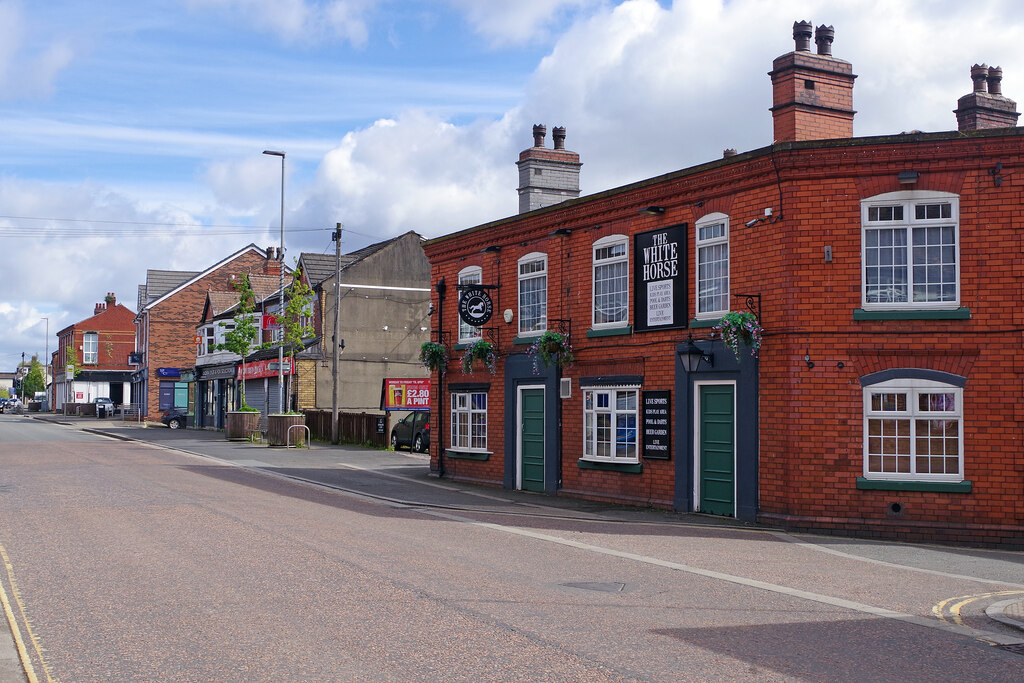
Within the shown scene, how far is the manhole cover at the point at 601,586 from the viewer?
1068cm

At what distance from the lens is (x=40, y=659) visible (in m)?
7.50

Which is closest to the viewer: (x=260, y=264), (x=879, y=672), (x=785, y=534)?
(x=879, y=672)

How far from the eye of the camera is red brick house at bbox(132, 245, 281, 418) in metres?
75.5

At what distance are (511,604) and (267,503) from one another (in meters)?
9.76

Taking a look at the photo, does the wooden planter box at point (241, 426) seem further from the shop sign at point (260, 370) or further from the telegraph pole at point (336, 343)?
the telegraph pole at point (336, 343)

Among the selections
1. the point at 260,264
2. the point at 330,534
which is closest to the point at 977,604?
the point at 330,534

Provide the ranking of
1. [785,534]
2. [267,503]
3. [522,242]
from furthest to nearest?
[522,242] < [267,503] < [785,534]

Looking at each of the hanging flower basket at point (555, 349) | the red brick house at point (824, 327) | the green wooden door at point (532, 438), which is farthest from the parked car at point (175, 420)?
the red brick house at point (824, 327)

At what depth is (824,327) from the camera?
16672mm

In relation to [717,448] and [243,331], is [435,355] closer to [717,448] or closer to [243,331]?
[717,448]

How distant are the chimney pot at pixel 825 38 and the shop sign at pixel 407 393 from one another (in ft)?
78.0

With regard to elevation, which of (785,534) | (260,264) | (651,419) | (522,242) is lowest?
(785,534)

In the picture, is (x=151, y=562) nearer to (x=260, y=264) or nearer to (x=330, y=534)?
(x=330, y=534)

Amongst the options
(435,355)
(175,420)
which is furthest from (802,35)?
(175,420)
